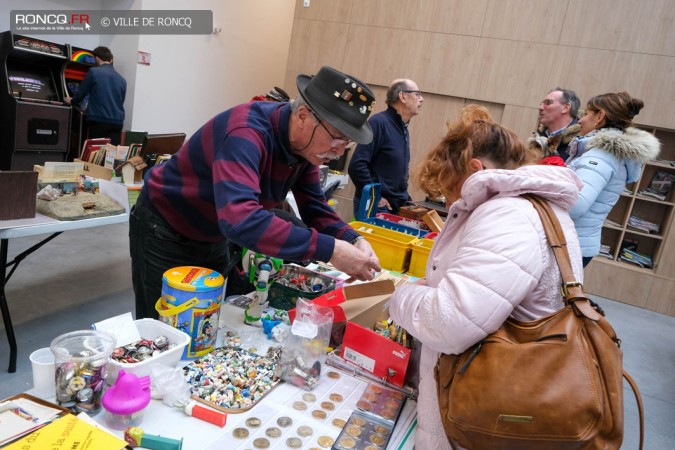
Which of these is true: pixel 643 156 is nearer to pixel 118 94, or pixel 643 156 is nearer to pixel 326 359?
pixel 326 359

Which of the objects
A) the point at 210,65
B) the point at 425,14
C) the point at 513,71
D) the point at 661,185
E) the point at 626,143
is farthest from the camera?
the point at 210,65

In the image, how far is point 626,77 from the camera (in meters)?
5.21

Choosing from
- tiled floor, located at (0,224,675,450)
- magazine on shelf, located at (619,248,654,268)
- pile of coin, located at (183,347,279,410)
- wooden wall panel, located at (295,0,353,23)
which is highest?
wooden wall panel, located at (295,0,353,23)

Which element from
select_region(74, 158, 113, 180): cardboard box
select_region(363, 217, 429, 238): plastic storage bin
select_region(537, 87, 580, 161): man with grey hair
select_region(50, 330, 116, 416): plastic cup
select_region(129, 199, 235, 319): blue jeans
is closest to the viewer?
select_region(50, 330, 116, 416): plastic cup

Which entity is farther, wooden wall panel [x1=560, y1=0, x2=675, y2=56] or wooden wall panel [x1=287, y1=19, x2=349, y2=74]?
wooden wall panel [x1=287, y1=19, x2=349, y2=74]

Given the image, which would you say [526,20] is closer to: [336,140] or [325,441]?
[336,140]

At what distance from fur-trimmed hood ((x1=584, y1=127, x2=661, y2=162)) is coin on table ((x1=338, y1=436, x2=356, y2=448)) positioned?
243 cm

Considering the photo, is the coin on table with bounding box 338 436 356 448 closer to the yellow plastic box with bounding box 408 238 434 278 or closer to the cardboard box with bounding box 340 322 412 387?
the cardboard box with bounding box 340 322 412 387

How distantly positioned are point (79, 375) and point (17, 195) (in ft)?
5.66

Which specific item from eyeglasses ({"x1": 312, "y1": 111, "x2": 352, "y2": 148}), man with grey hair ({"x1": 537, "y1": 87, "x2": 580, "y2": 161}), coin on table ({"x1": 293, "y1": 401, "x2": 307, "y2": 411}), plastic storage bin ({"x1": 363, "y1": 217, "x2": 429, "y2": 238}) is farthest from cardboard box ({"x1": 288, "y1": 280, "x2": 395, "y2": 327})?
man with grey hair ({"x1": 537, "y1": 87, "x2": 580, "y2": 161})

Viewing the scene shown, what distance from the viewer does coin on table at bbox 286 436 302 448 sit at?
1.04m


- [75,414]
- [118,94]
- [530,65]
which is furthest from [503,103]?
[75,414]

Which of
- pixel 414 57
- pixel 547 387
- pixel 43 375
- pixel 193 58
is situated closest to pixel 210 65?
pixel 193 58

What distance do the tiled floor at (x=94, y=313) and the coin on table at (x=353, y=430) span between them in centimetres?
196
